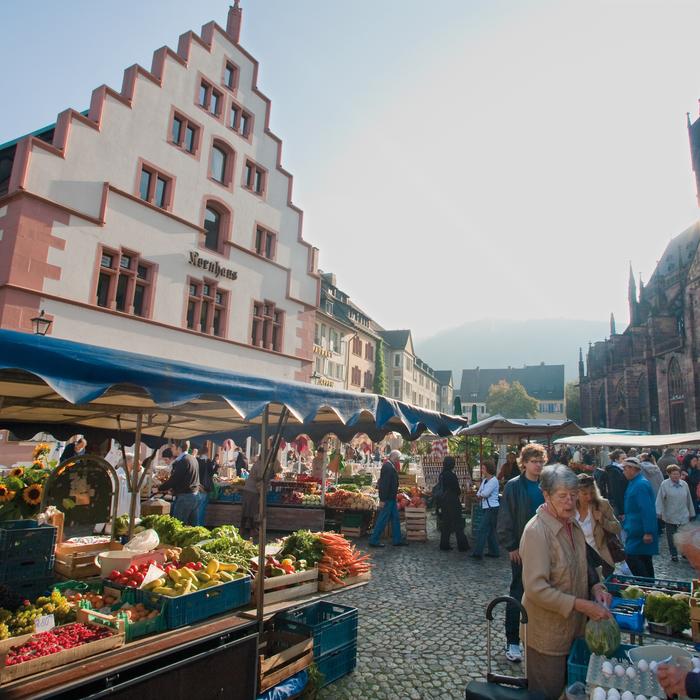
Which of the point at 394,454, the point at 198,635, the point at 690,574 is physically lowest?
the point at 690,574

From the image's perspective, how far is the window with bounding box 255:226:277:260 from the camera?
77.9 feet

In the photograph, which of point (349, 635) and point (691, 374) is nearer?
point (349, 635)

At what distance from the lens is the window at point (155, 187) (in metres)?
18.8

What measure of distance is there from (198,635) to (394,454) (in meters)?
9.38

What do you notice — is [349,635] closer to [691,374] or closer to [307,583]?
[307,583]

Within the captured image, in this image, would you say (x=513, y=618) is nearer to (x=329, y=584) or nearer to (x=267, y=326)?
(x=329, y=584)

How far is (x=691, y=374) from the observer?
132ft

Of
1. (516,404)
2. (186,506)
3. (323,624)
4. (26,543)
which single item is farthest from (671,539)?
(516,404)

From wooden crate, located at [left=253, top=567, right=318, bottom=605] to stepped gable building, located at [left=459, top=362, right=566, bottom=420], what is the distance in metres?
102

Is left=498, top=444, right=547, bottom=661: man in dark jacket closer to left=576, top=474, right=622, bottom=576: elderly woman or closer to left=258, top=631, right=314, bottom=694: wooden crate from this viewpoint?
left=576, top=474, right=622, bottom=576: elderly woman

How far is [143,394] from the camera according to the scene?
5219mm

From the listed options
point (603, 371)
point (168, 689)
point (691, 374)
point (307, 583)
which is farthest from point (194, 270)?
point (603, 371)

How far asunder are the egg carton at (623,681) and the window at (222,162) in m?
21.8

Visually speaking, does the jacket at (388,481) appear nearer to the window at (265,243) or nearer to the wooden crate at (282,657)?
the wooden crate at (282,657)
